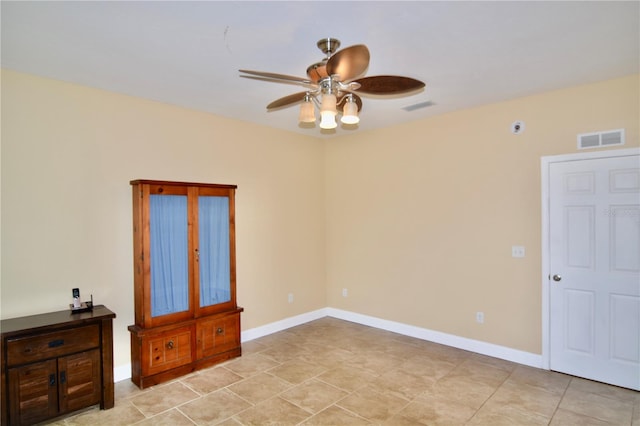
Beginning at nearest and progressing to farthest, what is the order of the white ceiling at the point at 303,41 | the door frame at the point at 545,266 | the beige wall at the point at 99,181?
the white ceiling at the point at 303,41
the beige wall at the point at 99,181
the door frame at the point at 545,266

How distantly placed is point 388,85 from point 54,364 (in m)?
3.14

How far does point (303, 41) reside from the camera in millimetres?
2432

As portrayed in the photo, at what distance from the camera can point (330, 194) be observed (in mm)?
5535

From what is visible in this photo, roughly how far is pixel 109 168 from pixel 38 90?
0.81m

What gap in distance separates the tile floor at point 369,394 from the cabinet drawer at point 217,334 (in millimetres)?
184

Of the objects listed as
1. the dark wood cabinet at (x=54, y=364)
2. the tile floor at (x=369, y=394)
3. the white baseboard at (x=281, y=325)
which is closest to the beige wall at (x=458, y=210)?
the white baseboard at (x=281, y=325)

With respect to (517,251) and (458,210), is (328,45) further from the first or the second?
(517,251)

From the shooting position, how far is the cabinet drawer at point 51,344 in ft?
8.21

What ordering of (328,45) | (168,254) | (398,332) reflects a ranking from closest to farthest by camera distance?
(328,45) < (168,254) < (398,332)

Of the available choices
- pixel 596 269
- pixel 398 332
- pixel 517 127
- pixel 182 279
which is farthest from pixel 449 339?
pixel 182 279

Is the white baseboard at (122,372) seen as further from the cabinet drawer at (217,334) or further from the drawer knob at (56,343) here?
the drawer knob at (56,343)

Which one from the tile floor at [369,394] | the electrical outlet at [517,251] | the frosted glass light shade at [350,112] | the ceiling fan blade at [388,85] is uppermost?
the ceiling fan blade at [388,85]

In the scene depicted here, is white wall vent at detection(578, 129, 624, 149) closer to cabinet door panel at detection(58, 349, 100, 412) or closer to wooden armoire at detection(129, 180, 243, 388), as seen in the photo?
wooden armoire at detection(129, 180, 243, 388)

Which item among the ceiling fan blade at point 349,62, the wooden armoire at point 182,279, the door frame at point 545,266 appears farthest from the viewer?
the door frame at point 545,266
